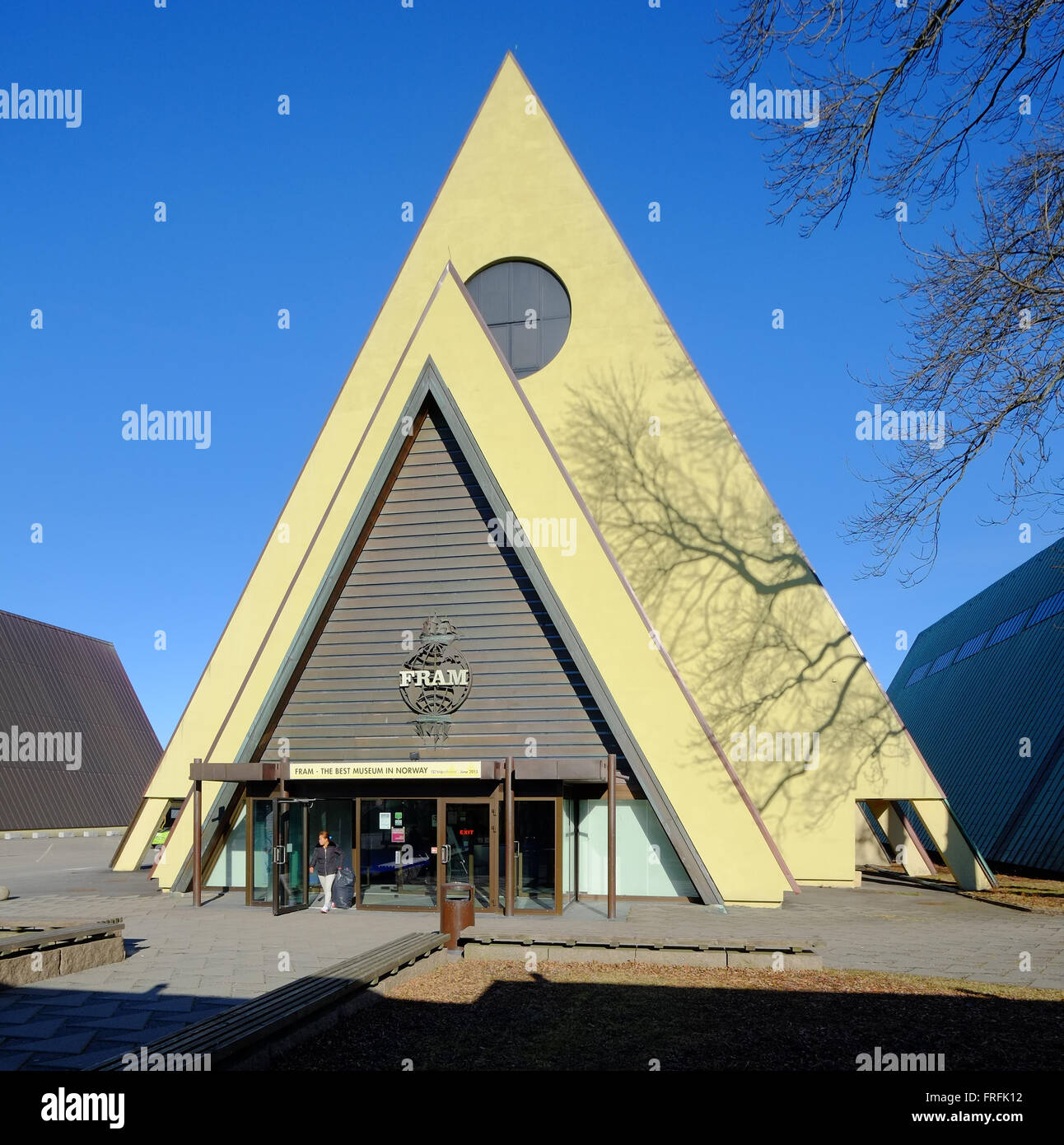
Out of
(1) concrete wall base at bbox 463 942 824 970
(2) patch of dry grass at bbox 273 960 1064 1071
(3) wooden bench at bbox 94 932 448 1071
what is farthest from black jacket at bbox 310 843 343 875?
(2) patch of dry grass at bbox 273 960 1064 1071

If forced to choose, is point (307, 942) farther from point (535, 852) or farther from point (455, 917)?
point (535, 852)

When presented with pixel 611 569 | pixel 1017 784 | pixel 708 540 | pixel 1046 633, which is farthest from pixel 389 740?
pixel 1046 633

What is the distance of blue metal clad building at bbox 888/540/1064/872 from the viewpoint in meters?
27.8

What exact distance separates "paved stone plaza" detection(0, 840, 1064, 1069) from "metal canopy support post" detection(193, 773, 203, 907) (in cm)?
46

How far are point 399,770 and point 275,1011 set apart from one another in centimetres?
925

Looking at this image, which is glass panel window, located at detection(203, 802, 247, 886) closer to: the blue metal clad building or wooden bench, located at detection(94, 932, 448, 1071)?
wooden bench, located at detection(94, 932, 448, 1071)

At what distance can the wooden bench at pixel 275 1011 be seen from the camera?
745 cm

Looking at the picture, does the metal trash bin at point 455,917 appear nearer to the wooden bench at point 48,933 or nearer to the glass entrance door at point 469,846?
the glass entrance door at point 469,846

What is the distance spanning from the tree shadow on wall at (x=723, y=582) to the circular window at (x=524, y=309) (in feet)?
5.22

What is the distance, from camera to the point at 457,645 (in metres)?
19.2

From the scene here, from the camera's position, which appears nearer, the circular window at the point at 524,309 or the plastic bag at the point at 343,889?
the plastic bag at the point at 343,889

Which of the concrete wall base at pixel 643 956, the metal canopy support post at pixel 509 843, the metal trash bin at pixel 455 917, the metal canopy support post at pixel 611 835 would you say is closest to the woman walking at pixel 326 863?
the metal canopy support post at pixel 509 843

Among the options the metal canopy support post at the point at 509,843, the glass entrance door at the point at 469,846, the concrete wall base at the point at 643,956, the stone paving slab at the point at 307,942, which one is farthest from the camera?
the glass entrance door at the point at 469,846

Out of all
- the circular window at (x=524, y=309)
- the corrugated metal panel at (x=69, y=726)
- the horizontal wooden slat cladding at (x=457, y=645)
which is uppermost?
the circular window at (x=524, y=309)
